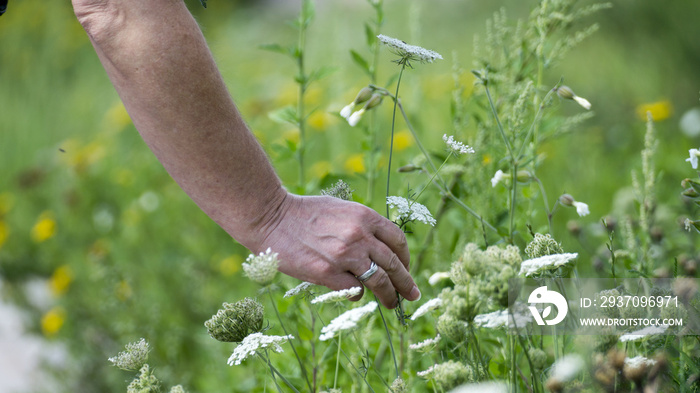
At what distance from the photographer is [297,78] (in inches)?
74.5

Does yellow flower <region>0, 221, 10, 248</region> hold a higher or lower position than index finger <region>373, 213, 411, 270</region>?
lower

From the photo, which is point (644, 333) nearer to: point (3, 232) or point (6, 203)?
point (3, 232)

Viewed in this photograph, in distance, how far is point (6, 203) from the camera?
4.36 metres

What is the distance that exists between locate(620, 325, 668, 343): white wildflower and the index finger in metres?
0.43

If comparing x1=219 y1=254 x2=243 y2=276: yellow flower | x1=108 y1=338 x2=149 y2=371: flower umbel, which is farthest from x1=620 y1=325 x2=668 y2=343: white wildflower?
x1=219 y1=254 x2=243 y2=276: yellow flower

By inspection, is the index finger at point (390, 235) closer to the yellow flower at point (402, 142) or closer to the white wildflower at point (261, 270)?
the white wildflower at point (261, 270)

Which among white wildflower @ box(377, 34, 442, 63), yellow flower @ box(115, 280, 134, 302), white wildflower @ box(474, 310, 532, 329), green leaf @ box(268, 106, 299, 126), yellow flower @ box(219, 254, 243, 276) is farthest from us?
Answer: yellow flower @ box(219, 254, 243, 276)

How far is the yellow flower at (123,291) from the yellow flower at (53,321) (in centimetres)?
60

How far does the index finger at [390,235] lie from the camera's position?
1226 mm

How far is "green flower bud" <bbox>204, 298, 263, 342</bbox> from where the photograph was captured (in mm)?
1106

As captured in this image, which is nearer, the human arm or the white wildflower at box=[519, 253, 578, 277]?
the white wildflower at box=[519, 253, 578, 277]

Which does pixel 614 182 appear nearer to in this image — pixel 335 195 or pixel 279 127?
pixel 335 195

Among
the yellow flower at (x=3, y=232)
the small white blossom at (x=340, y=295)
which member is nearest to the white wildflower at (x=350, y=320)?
the small white blossom at (x=340, y=295)

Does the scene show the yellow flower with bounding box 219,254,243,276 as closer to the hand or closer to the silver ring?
the hand
